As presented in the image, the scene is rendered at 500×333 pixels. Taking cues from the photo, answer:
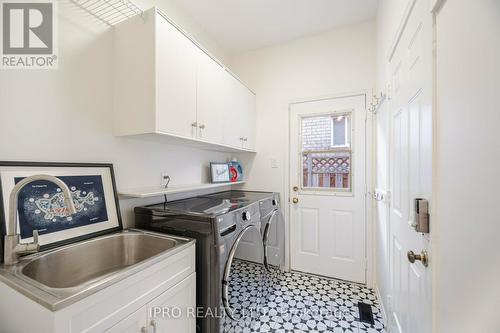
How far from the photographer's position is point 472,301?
21.8 inches

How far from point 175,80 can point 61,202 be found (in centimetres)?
102

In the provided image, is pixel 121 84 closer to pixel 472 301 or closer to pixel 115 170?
pixel 115 170

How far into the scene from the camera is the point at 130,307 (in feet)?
3.01

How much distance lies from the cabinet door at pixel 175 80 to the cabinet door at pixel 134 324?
3.24 feet

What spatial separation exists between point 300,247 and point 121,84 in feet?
7.98

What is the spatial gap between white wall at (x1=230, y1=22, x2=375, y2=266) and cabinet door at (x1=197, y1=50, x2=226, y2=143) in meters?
0.84

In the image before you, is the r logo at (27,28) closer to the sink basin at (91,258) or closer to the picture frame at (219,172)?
the sink basin at (91,258)

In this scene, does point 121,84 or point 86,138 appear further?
point 121,84

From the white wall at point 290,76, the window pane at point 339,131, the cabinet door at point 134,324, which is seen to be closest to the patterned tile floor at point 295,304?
the cabinet door at point 134,324

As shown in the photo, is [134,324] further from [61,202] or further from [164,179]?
[164,179]

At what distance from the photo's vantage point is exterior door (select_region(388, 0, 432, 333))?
87cm

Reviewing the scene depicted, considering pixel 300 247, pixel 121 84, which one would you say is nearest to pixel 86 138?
pixel 121 84

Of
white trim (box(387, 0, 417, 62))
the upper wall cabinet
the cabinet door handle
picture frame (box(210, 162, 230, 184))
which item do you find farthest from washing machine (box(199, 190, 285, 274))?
white trim (box(387, 0, 417, 62))

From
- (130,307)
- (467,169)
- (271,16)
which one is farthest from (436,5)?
(271,16)
